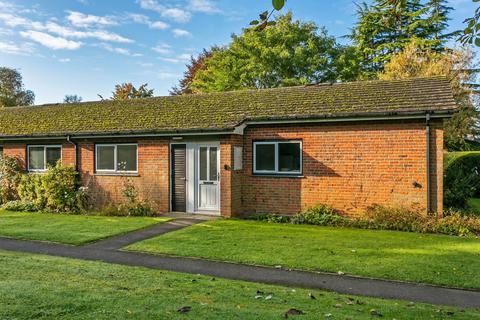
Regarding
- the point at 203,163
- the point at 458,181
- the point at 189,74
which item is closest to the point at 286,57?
the point at 189,74

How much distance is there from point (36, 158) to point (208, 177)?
8374 millimetres

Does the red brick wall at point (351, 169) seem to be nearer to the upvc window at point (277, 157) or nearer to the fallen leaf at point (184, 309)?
the upvc window at point (277, 157)

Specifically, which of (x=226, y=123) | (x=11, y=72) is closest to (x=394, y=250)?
(x=226, y=123)

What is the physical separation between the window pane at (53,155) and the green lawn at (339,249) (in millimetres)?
8367

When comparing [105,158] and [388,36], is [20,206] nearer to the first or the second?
[105,158]

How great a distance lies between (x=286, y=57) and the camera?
3106 cm

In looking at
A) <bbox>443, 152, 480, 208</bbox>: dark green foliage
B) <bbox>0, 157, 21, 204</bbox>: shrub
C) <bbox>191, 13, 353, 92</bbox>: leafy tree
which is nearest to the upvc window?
<bbox>443, 152, 480, 208</bbox>: dark green foliage

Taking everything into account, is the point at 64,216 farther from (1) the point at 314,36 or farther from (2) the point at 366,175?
(1) the point at 314,36

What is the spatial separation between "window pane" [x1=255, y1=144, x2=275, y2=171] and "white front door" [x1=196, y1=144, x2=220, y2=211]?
54.3 inches

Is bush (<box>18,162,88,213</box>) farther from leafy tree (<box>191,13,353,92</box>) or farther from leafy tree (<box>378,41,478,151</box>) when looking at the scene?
leafy tree (<box>191,13,353,92</box>)

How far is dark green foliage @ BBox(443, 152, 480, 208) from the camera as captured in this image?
13891mm

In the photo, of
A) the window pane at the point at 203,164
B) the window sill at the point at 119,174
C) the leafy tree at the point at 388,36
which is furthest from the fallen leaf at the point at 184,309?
the leafy tree at the point at 388,36

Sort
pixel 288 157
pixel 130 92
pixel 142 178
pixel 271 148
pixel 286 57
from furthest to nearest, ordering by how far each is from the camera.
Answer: pixel 130 92, pixel 286 57, pixel 142 178, pixel 271 148, pixel 288 157

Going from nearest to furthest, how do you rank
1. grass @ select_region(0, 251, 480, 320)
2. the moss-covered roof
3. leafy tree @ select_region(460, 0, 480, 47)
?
leafy tree @ select_region(460, 0, 480, 47) < grass @ select_region(0, 251, 480, 320) < the moss-covered roof
